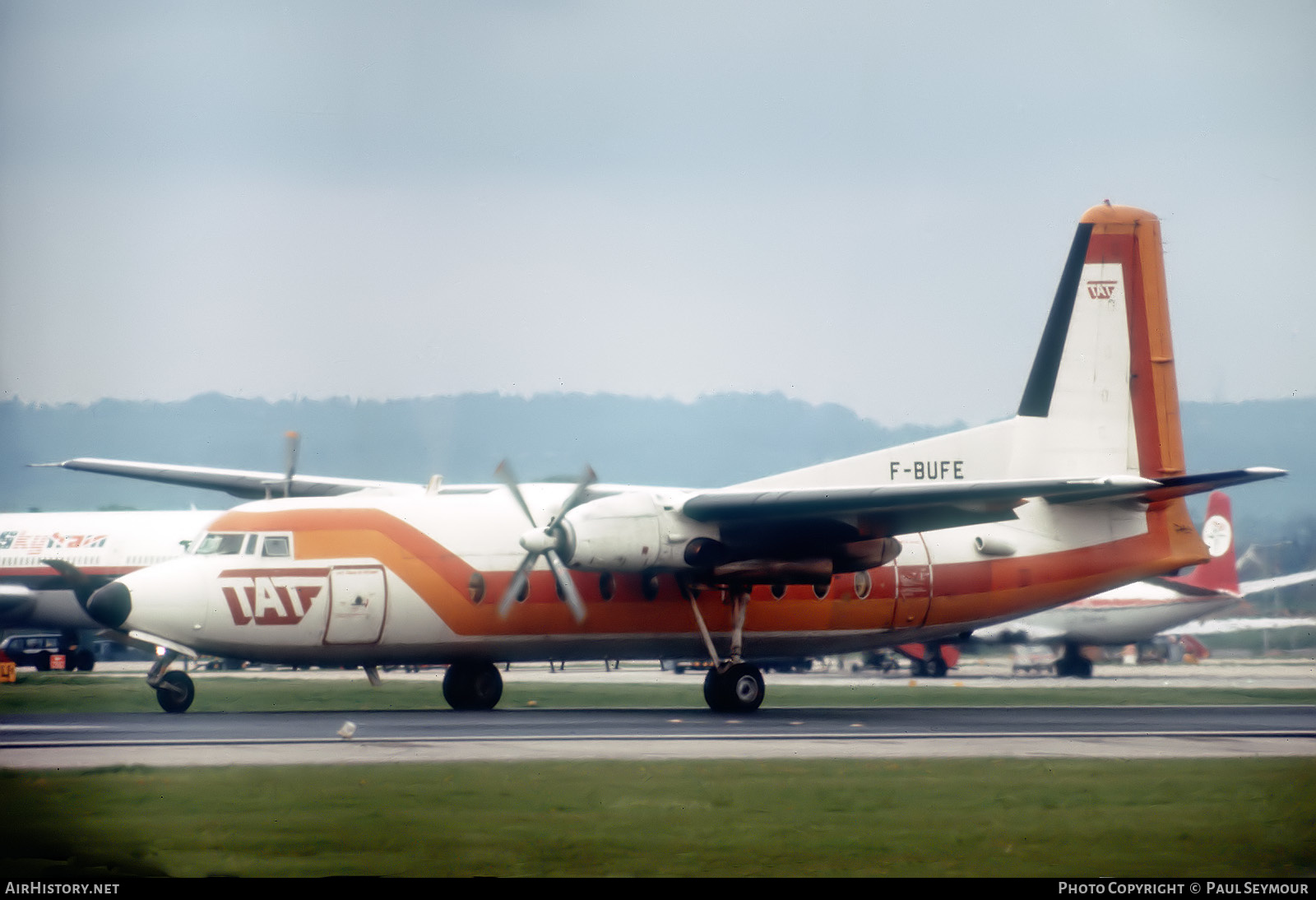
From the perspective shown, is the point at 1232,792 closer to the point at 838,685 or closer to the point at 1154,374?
the point at 1154,374

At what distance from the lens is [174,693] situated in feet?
76.7

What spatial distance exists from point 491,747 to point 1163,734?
9304 millimetres

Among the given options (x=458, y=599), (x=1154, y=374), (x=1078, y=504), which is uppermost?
(x=1154, y=374)

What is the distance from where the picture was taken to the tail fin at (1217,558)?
1540 inches

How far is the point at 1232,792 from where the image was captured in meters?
13.0

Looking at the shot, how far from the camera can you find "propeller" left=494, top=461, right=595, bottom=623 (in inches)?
855

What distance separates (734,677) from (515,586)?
13.6ft

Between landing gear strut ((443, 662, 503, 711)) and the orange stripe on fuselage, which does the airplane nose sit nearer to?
the orange stripe on fuselage

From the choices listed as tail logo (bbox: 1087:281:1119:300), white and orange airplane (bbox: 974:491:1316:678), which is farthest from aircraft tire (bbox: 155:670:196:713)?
white and orange airplane (bbox: 974:491:1316:678)

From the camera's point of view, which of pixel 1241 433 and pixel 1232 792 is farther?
pixel 1241 433

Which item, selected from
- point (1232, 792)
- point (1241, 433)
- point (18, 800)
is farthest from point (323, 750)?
point (1241, 433)

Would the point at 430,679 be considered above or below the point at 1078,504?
below

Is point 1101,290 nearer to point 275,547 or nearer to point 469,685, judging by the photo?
point 469,685

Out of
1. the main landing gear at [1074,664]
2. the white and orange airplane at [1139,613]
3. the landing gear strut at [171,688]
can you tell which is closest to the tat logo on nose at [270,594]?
the landing gear strut at [171,688]
